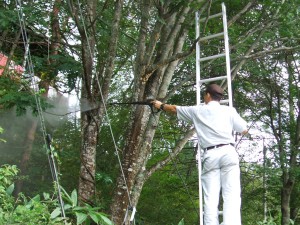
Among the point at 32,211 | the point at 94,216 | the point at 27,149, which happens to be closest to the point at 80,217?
the point at 94,216

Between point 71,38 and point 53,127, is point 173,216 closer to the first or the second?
point 53,127

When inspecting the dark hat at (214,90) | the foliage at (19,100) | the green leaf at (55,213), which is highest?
the foliage at (19,100)

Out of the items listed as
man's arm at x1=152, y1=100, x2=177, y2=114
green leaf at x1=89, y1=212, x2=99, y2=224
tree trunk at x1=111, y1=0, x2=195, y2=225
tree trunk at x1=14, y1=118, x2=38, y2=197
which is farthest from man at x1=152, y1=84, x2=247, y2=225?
tree trunk at x1=14, y1=118, x2=38, y2=197

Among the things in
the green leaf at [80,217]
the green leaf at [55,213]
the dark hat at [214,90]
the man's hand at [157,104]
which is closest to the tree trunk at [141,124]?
the man's hand at [157,104]

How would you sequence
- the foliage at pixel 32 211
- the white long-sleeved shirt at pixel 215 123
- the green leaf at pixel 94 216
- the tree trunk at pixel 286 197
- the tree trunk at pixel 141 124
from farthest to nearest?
1. the tree trunk at pixel 286 197
2. the tree trunk at pixel 141 124
3. the white long-sleeved shirt at pixel 215 123
4. the green leaf at pixel 94 216
5. the foliage at pixel 32 211

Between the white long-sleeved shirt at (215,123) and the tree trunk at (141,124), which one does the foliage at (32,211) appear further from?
the tree trunk at (141,124)

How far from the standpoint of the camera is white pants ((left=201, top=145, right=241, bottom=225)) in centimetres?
390

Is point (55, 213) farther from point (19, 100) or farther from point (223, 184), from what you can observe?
point (19, 100)

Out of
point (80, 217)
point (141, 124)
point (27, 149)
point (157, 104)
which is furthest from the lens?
point (27, 149)

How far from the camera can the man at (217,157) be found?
12.9ft

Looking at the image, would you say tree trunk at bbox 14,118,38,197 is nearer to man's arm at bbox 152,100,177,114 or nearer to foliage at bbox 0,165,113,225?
man's arm at bbox 152,100,177,114

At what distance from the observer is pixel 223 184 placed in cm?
400

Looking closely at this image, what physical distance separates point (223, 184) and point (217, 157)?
0.80ft

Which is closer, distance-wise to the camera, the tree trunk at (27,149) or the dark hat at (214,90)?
the dark hat at (214,90)
